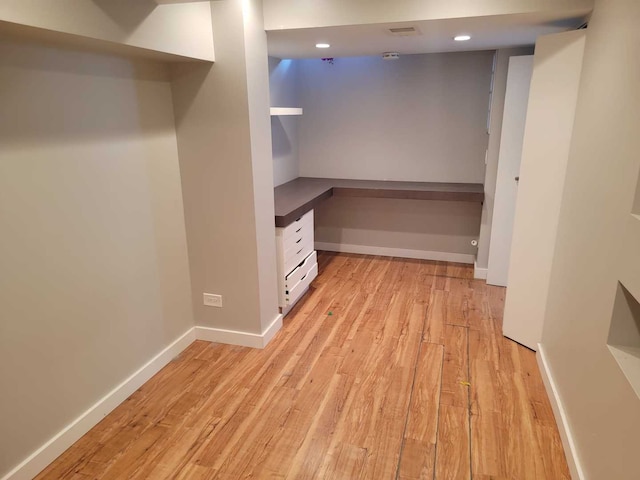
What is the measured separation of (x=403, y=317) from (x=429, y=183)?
1665 mm

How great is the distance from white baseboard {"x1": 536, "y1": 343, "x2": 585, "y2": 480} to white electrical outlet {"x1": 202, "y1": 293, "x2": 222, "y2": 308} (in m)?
2.07

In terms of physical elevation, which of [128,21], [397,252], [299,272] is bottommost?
[397,252]

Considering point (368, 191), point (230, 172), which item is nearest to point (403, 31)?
point (230, 172)

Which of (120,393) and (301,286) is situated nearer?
→ (120,393)

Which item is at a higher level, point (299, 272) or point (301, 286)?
point (299, 272)

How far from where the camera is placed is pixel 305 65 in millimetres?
4672

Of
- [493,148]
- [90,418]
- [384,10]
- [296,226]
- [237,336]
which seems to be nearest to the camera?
[90,418]

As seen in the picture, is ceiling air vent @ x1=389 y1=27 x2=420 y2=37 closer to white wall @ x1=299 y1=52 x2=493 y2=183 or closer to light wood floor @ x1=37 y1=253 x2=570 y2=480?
white wall @ x1=299 y1=52 x2=493 y2=183

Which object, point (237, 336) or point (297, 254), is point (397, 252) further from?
point (237, 336)

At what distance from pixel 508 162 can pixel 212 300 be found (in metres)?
2.63

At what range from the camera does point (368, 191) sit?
4316 mm

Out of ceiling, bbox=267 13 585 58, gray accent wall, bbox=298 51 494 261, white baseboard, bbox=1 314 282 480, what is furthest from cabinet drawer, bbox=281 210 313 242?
ceiling, bbox=267 13 585 58

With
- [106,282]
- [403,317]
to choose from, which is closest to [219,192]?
[106,282]

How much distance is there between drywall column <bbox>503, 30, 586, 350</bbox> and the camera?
2486 millimetres
